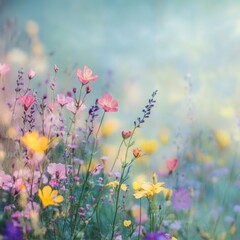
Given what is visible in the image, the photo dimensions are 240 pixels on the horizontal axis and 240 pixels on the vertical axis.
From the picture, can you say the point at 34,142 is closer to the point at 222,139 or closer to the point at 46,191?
the point at 46,191

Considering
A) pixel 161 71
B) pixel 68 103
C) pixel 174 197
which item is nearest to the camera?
pixel 68 103

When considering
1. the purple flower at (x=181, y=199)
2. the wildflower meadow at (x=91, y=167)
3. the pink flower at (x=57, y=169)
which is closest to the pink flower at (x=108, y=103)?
the wildflower meadow at (x=91, y=167)

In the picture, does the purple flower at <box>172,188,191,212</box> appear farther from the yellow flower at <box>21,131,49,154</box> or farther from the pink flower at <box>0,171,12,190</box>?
the yellow flower at <box>21,131,49,154</box>

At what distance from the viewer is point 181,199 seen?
2186 millimetres

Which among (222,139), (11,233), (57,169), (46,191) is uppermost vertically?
(222,139)

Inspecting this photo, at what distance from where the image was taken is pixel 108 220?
6.16 feet

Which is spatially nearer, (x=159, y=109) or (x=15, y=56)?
(x=15, y=56)

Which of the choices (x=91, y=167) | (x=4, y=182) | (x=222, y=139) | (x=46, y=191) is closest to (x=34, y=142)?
(x=46, y=191)

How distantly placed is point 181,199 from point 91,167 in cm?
62

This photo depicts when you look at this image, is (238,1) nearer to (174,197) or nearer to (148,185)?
(174,197)

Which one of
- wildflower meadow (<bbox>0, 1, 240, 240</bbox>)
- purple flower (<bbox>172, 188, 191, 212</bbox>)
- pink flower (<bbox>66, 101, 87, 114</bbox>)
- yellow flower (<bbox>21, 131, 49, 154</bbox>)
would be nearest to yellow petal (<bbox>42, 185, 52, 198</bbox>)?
wildflower meadow (<bbox>0, 1, 240, 240</bbox>)

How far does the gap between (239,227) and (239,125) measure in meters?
0.70

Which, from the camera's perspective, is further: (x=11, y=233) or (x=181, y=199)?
(x=181, y=199)

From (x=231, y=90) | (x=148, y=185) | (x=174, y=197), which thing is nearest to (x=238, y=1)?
(x=231, y=90)
